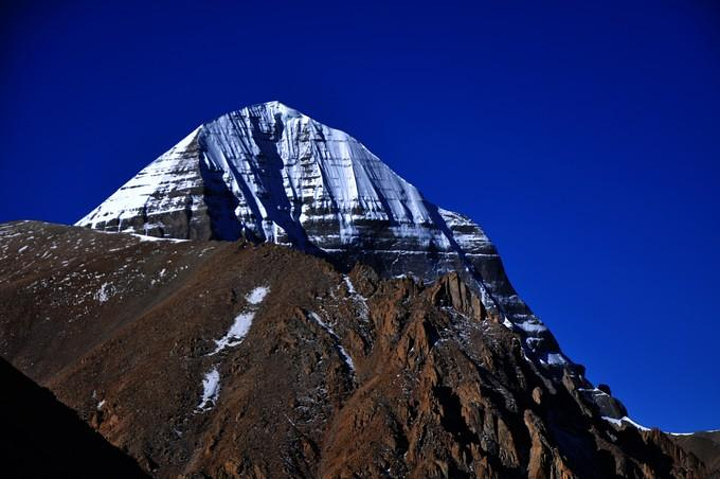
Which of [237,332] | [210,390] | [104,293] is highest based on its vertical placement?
[104,293]

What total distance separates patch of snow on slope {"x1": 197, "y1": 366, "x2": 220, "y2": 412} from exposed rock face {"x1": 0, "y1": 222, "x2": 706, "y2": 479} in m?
0.18

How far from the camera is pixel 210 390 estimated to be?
14338cm

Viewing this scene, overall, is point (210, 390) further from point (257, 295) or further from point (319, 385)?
point (257, 295)

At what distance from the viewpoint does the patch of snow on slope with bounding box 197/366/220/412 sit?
140m

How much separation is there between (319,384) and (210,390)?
39.1 ft

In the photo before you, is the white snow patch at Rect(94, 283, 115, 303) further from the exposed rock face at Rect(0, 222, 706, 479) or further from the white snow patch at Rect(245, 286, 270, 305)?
the white snow patch at Rect(245, 286, 270, 305)

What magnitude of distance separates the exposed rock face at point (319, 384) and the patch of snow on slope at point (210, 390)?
0.18 metres

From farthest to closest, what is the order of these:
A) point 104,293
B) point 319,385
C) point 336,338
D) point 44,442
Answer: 1. point 104,293
2. point 336,338
3. point 319,385
4. point 44,442

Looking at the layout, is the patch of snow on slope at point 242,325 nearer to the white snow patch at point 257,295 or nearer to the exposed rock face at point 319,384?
the white snow patch at point 257,295

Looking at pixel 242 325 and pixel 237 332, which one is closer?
pixel 237 332

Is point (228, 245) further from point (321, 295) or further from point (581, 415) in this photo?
point (581, 415)

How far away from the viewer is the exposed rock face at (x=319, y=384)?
128875mm

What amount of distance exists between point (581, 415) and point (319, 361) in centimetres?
3142

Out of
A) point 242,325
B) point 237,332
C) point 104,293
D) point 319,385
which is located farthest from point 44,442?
point 104,293
